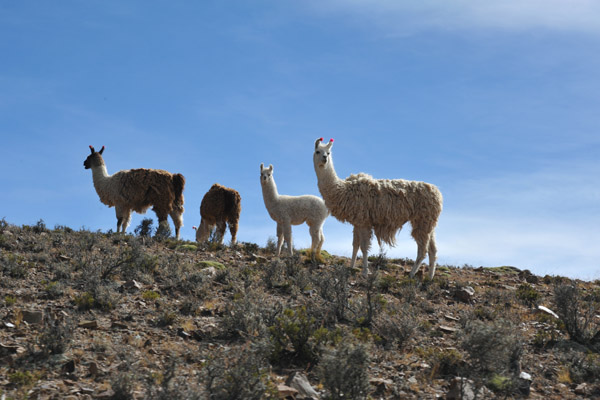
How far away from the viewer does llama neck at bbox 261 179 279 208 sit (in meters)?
18.5

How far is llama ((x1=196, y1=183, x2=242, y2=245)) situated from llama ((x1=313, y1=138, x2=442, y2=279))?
4823 mm

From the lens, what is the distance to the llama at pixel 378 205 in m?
15.0

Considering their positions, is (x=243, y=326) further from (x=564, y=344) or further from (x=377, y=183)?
(x=377, y=183)

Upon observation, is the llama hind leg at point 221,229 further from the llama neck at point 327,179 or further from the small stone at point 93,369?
the small stone at point 93,369

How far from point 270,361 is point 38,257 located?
23.4ft

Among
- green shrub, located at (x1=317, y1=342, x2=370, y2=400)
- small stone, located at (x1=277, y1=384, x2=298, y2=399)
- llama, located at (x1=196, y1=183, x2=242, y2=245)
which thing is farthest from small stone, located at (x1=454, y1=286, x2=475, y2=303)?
llama, located at (x1=196, y1=183, x2=242, y2=245)

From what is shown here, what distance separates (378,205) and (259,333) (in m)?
7.13

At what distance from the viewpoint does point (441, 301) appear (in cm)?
1274

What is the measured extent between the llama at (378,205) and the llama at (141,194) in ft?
23.0

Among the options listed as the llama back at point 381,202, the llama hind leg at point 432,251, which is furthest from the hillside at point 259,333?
the llama back at point 381,202

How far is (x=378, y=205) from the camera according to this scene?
49.1ft

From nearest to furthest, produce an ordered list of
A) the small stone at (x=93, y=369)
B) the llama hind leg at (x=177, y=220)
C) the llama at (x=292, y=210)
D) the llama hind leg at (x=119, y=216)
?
1. the small stone at (x=93, y=369)
2. the llama at (x=292, y=210)
3. the llama hind leg at (x=119, y=216)
4. the llama hind leg at (x=177, y=220)

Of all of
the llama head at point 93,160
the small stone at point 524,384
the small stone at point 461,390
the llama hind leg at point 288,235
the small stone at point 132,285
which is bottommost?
the small stone at point 461,390

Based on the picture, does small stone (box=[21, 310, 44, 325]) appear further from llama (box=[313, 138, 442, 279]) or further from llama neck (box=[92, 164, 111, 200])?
llama neck (box=[92, 164, 111, 200])
